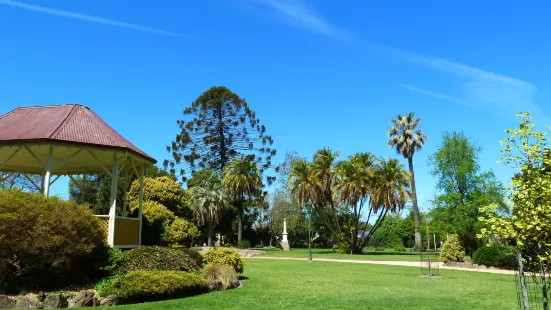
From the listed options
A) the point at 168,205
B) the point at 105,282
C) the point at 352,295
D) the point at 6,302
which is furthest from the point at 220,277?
the point at 168,205

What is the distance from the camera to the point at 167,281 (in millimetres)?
11836

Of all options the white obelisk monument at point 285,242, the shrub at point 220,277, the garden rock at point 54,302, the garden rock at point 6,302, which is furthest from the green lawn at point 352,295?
the white obelisk monument at point 285,242

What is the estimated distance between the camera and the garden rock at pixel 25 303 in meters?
10.3

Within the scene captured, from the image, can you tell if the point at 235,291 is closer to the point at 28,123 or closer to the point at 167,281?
the point at 167,281

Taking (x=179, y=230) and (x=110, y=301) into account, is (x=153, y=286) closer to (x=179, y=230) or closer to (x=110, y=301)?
(x=110, y=301)

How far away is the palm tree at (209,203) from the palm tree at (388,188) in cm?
1648

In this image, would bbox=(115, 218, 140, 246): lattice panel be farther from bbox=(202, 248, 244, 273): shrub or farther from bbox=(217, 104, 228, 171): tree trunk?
bbox=(217, 104, 228, 171): tree trunk

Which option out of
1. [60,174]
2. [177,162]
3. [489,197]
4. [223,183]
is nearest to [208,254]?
[60,174]

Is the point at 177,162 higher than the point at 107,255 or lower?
higher

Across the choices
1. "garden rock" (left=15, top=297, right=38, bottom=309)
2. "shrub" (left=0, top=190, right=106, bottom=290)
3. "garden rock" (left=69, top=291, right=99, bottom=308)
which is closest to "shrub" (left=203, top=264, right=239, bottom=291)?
"garden rock" (left=69, top=291, right=99, bottom=308)

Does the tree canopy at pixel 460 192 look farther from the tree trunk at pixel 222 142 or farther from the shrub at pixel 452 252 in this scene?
the tree trunk at pixel 222 142

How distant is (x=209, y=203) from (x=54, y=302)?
3720 centimetres

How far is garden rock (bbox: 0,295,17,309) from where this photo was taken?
1016cm

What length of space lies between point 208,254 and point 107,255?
4.17 m
